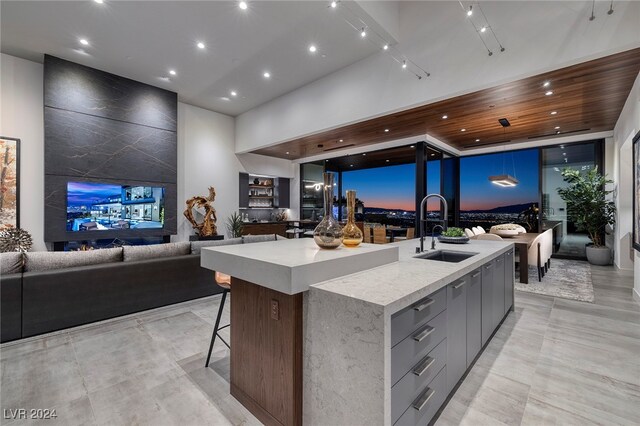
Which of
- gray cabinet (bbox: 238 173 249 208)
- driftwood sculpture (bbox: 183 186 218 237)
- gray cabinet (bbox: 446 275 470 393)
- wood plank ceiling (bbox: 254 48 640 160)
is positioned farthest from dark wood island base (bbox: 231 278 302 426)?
gray cabinet (bbox: 238 173 249 208)

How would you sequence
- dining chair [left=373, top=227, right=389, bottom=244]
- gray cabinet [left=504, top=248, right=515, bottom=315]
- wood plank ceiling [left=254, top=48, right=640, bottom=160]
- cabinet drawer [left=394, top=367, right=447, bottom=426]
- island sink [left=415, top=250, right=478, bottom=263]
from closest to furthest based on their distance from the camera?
1. cabinet drawer [left=394, top=367, right=447, bottom=426]
2. island sink [left=415, top=250, right=478, bottom=263]
3. gray cabinet [left=504, top=248, right=515, bottom=315]
4. wood plank ceiling [left=254, top=48, right=640, bottom=160]
5. dining chair [left=373, top=227, right=389, bottom=244]

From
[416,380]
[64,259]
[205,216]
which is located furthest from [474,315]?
[205,216]

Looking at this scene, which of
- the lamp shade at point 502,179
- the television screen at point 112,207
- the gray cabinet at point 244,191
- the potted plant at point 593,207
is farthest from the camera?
the gray cabinet at point 244,191

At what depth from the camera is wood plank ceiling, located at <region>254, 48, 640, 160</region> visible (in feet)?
11.8

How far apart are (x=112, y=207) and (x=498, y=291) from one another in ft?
22.0

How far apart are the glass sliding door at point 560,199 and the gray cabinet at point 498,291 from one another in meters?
5.57

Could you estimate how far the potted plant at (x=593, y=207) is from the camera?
231 inches

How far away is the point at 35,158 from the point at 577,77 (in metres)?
8.71

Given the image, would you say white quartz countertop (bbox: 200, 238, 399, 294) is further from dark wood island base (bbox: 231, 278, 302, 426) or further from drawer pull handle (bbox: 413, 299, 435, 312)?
drawer pull handle (bbox: 413, 299, 435, 312)

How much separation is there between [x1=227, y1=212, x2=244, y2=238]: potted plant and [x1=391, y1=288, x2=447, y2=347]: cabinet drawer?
6.81 meters

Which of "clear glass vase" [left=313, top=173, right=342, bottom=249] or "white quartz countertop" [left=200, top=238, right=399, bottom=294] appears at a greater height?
"clear glass vase" [left=313, top=173, right=342, bottom=249]

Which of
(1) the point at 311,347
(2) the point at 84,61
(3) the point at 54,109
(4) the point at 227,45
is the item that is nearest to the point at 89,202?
(3) the point at 54,109

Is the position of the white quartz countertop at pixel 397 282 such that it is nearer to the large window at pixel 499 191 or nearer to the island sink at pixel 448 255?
the island sink at pixel 448 255

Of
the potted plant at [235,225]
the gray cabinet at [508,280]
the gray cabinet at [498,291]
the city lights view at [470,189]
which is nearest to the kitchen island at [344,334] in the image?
the gray cabinet at [498,291]
